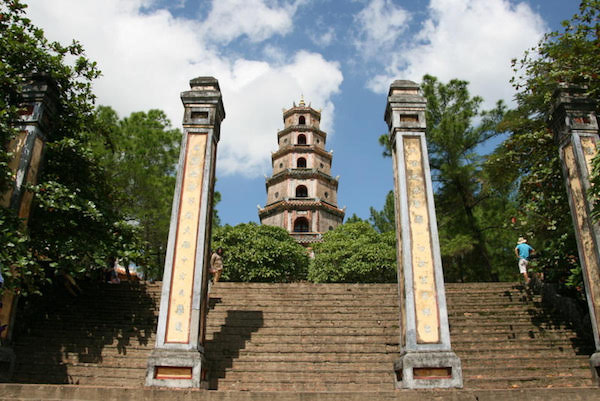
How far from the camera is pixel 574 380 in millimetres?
7156

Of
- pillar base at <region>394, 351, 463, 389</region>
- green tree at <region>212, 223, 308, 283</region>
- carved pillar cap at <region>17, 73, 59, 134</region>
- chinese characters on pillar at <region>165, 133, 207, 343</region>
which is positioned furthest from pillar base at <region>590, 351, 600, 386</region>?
green tree at <region>212, 223, 308, 283</region>

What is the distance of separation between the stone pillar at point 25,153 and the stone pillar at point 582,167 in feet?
28.8

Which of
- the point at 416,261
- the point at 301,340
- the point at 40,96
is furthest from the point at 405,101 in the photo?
the point at 40,96

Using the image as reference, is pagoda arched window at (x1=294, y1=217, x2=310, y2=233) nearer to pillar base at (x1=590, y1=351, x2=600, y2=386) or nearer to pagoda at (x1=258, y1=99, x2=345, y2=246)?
pagoda at (x1=258, y1=99, x2=345, y2=246)

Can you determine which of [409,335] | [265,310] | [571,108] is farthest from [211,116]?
[571,108]

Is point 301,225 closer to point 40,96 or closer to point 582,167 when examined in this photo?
point 40,96

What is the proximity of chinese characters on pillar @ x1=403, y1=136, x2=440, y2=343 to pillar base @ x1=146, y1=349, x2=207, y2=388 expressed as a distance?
A: 317 cm

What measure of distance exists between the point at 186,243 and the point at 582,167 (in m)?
6.60

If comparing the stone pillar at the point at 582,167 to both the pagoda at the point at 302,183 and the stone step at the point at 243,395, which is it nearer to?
the stone step at the point at 243,395

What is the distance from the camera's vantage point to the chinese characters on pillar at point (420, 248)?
267 inches

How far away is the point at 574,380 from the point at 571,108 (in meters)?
4.52

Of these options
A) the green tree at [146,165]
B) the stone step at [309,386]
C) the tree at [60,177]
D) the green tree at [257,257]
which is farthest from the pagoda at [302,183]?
the stone step at [309,386]

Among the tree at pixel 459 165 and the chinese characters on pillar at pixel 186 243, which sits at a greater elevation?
the tree at pixel 459 165

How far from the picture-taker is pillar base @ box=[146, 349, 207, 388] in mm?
6391
